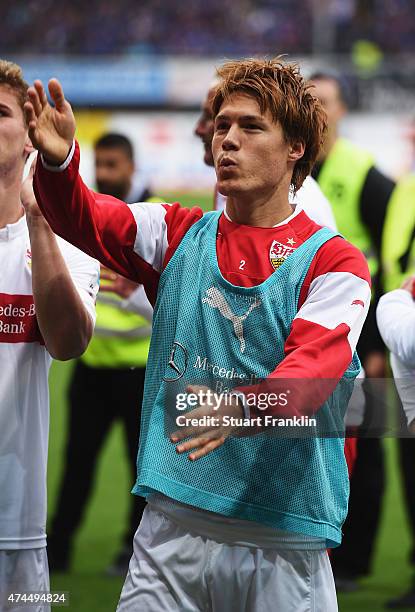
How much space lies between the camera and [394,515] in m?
6.66

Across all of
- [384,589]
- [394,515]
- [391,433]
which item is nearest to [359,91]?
[394,515]

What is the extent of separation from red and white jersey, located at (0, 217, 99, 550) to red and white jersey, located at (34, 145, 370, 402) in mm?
300

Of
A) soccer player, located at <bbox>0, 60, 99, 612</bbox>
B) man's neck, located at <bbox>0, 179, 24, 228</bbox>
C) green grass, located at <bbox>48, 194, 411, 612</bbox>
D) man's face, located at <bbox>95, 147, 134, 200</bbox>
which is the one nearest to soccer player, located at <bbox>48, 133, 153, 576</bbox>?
man's face, located at <bbox>95, 147, 134, 200</bbox>

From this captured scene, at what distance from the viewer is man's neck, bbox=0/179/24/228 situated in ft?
10.2

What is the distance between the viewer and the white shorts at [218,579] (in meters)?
2.52

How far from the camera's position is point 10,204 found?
3.12 m

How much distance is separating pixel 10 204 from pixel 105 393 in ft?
8.74

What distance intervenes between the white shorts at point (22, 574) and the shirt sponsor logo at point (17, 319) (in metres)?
0.59

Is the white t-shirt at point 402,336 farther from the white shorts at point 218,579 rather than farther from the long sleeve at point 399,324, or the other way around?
the white shorts at point 218,579

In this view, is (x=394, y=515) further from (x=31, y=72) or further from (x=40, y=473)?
(x=31, y=72)

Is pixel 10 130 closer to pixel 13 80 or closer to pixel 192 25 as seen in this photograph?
pixel 13 80

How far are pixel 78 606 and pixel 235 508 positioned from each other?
7.04 feet

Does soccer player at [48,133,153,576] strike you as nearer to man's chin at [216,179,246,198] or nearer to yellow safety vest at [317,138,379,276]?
yellow safety vest at [317,138,379,276]

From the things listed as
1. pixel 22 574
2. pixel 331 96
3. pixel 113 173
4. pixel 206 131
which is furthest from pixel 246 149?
pixel 331 96
